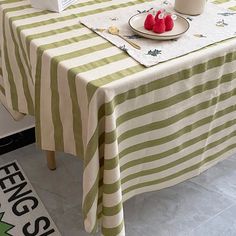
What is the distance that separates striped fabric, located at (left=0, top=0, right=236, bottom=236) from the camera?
94 centimetres

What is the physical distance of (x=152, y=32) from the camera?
3.54 ft

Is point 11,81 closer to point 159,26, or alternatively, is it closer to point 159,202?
point 159,26

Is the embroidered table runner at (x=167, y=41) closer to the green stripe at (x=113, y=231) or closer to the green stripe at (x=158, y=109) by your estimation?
the green stripe at (x=158, y=109)

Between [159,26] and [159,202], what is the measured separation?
78 cm

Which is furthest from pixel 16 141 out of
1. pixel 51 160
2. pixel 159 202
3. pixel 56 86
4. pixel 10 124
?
pixel 56 86

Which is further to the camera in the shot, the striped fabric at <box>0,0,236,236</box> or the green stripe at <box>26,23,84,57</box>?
the green stripe at <box>26,23,84,57</box>

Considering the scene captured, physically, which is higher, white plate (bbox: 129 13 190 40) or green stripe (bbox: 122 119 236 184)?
white plate (bbox: 129 13 190 40)

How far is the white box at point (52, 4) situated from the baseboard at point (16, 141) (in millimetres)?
754

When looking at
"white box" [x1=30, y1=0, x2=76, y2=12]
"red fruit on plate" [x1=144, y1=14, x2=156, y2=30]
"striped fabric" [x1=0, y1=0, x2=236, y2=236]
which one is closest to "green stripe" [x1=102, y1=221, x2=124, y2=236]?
"striped fabric" [x1=0, y1=0, x2=236, y2=236]

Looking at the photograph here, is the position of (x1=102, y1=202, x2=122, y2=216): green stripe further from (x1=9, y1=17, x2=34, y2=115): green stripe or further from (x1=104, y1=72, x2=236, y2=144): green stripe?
(x1=9, y1=17, x2=34, y2=115): green stripe

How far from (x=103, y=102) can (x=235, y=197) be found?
94 centimetres

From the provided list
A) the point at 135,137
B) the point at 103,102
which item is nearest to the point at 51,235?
the point at 135,137

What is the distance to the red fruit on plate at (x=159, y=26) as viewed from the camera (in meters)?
1.06

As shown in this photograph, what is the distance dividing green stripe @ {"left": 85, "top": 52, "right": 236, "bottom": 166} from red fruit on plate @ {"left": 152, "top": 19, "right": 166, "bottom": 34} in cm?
15
